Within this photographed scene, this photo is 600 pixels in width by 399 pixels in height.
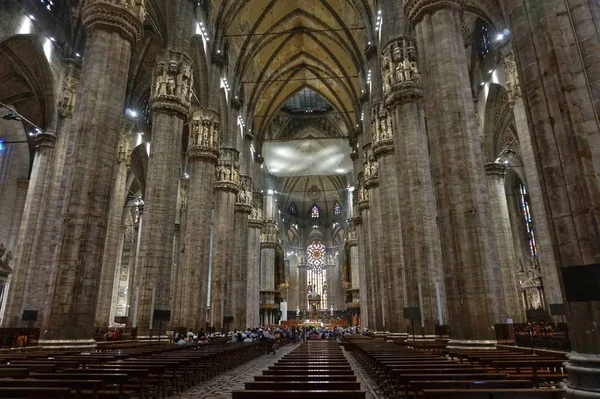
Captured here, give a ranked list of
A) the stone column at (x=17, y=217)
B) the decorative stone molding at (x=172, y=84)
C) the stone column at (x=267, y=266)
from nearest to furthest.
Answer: the decorative stone molding at (x=172, y=84), the stone column at (x=17, y=217), the stone column at (x=267, y=266)

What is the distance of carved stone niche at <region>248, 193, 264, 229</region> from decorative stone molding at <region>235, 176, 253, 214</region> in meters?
5.18

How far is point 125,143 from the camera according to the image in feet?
81.8

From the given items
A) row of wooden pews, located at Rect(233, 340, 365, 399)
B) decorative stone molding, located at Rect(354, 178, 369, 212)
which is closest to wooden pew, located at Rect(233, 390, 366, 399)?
row of wooden pews, located at Rect(233, 340, 365, 399)

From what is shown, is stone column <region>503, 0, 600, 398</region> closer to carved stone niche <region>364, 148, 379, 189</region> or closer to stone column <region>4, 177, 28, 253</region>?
carved stone niche <region>364, 148, 379, 189</region>

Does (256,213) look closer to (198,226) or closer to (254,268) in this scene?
(254,268)

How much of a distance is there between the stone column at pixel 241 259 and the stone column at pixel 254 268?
10.5 feet

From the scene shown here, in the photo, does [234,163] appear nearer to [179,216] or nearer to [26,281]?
[179,216]

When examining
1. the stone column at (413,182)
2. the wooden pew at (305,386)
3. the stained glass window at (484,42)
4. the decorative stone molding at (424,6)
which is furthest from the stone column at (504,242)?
the wooden pew at (305,386)

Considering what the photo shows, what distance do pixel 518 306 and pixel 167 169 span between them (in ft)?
64.1

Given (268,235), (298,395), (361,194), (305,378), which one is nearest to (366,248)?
(361,194)

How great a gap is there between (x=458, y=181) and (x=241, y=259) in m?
22.3

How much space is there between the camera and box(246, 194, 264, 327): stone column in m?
34.4

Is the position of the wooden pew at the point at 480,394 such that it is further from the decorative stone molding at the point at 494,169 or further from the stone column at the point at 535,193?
the decorative stone molding at the point at 494,169

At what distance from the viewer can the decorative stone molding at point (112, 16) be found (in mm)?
11867
